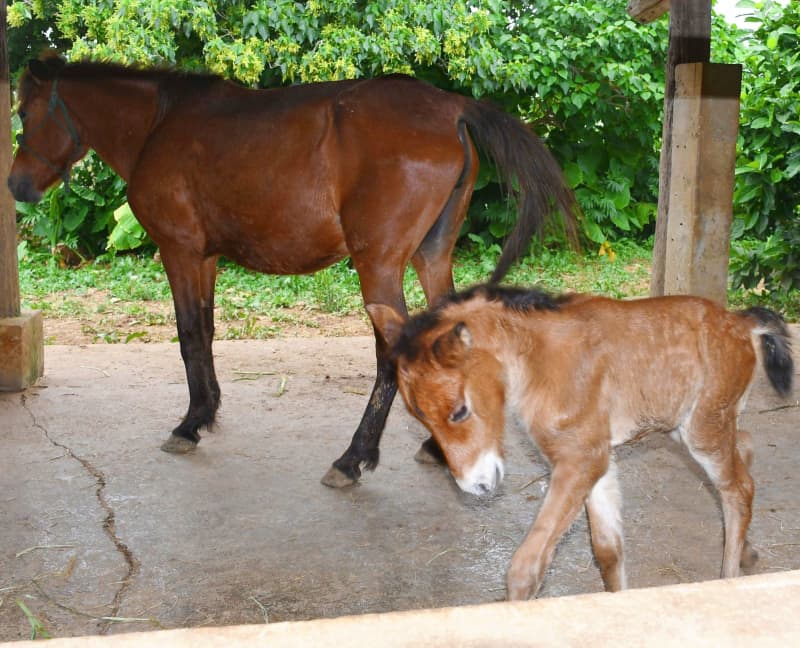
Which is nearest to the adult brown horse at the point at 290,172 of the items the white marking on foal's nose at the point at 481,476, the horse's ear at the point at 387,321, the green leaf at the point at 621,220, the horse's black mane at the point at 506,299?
the horse's ear at the point at 387,321

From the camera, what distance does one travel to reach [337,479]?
4680 millimetres

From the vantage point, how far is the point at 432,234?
5082 mm

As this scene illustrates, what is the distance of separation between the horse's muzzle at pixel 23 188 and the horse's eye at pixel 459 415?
151 inches

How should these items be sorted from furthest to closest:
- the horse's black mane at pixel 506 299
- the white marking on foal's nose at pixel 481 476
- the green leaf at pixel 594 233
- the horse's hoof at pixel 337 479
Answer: the green leaf at pixel 594 233 < the horse's hoof at pixel 337 479 < the horse's black mane at pixel 506 299 < the white marking on foal's nose at pixel 481 476

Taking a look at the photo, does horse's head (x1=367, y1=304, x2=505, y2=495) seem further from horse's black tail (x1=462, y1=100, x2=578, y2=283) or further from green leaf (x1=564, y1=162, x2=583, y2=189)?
green leaf (x1=564, y1=162, x2=583, y2=189)

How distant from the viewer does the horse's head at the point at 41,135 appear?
5.59m

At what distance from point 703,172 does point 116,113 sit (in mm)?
3533

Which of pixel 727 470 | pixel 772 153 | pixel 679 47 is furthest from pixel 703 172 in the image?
pixel 772 153

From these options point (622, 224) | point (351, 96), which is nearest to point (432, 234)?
point (351, 96)

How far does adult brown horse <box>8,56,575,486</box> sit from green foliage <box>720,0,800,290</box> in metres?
4.75

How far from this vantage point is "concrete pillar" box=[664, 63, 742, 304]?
5648 millimetres

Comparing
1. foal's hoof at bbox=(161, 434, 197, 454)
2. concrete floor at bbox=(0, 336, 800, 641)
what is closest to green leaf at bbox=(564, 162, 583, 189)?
concrete floor at bbox=(0, 336, 800, 641)

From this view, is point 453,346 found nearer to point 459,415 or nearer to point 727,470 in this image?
point 459,415

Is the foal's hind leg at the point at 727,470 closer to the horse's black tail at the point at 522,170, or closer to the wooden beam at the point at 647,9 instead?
the horse's black tail at the point at 522,170
